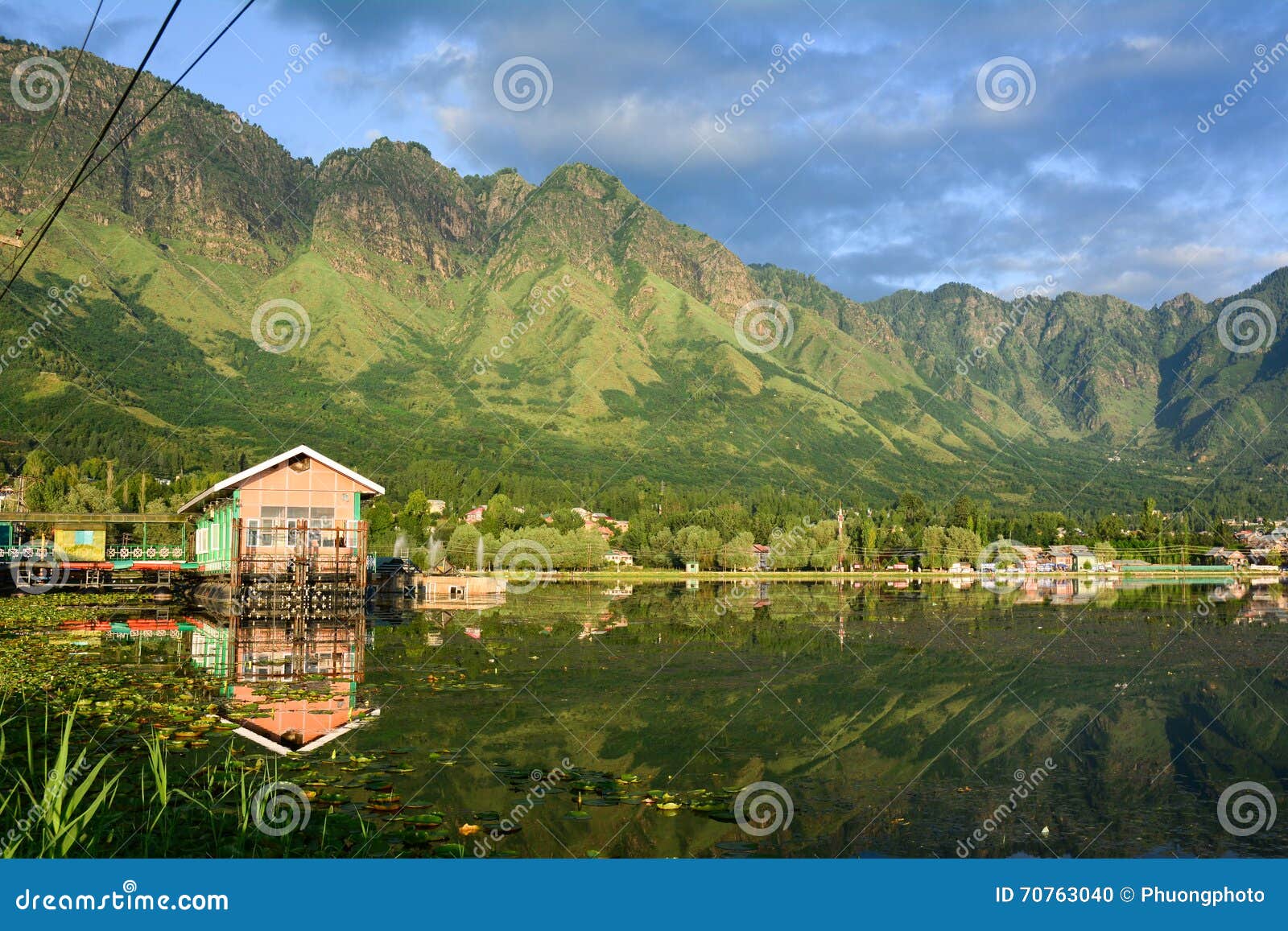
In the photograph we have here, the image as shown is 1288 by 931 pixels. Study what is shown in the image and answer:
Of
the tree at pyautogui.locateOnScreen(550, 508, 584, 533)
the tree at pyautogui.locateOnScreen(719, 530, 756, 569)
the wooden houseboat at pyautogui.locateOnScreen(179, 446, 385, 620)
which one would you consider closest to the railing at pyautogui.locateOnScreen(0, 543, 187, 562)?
the wooden houseboat at pyautogui.locateOnScreen(179, 446, 385, 620)

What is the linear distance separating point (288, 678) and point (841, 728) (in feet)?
39.5

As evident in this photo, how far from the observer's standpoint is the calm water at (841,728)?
37.5 feet

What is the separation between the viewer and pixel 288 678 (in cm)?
2219

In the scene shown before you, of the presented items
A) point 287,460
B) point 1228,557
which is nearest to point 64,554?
point 287,460

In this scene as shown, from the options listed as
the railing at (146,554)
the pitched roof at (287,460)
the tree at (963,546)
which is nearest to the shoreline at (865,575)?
the tree at (963,546)

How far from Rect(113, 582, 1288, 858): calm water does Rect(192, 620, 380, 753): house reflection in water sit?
27cm

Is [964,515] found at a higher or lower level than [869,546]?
higher

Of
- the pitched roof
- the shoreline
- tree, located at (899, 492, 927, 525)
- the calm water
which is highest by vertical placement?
tree, located at (899, 492, 927, 525)

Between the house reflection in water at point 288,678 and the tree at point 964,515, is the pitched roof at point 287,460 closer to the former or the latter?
the house reflection in water at point 288,678

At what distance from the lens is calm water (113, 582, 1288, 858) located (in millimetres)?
11430

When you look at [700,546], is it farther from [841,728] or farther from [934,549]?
[841,728]

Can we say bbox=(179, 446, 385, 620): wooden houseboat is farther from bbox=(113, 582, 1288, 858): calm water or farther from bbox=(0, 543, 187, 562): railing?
bbox=(0, 543, 187, 562): railing

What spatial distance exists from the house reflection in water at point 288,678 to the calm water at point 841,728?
275 mm

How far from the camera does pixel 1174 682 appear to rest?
78.5 ft
